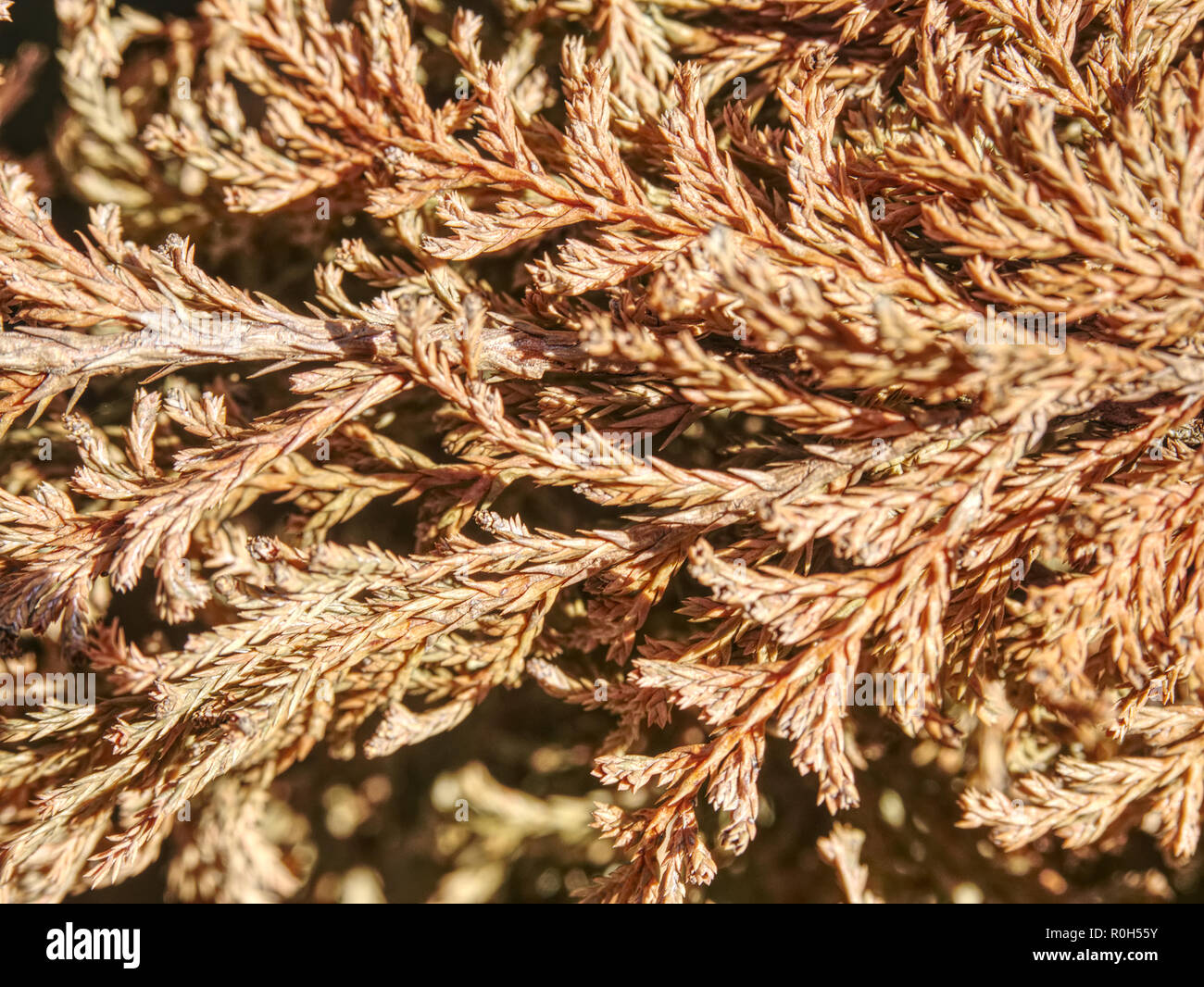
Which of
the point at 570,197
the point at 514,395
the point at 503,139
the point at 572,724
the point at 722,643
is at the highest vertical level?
the point at 503,139

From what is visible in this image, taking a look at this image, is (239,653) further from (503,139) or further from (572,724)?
(503,139)

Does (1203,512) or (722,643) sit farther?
(722,643)
